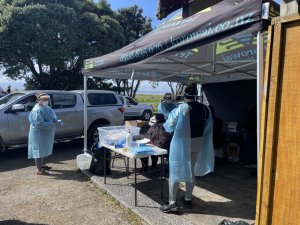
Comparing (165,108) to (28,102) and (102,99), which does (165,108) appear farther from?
(28,102)

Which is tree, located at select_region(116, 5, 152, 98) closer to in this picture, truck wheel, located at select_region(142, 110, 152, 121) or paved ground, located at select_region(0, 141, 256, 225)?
truck wheel, located at select_region(142, 110, 152, 121)

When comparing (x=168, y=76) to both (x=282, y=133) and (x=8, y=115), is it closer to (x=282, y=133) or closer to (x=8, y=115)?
(x=8, y=115)

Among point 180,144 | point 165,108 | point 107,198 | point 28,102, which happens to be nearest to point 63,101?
point 28,102

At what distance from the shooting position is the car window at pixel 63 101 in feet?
29.4

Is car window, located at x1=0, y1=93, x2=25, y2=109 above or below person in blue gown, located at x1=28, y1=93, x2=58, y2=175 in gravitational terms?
above

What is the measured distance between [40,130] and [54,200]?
6.12 feet

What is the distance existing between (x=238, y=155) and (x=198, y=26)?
5062mm

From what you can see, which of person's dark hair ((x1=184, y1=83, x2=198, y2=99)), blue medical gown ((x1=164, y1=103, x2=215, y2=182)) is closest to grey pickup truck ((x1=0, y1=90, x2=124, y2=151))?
blue medical gown ((x1=164, y1=103, x2=215, y2=182))

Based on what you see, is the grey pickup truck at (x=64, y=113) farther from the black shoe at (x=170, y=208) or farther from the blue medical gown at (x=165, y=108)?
the black shoe at (x=170, y=208)

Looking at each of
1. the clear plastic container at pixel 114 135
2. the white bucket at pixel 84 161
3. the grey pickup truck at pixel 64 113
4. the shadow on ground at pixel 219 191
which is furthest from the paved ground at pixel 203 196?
the grey pickup truck at pixel 64 113

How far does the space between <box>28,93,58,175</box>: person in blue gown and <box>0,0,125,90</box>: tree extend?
12208 mm

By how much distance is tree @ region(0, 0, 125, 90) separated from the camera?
57.6ft

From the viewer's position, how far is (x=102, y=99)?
10.2 m

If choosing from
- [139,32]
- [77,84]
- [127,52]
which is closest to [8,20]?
[77,84]
